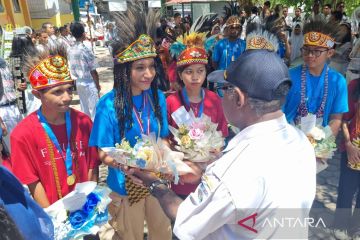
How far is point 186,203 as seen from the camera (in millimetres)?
1560

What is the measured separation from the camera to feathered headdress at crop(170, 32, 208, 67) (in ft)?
10.6

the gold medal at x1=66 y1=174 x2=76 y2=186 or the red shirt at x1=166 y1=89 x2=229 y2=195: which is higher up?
the red shirt at x1=166 y1=89 x2=229 y2=195

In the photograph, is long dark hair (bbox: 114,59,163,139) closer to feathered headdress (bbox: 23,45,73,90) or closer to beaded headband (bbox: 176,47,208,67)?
feathered headdress (bbox: 23,45,73,90)

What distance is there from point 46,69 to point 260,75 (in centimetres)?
174

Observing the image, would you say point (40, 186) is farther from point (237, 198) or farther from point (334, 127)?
point (334, 127)

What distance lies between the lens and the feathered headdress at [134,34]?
2613mm

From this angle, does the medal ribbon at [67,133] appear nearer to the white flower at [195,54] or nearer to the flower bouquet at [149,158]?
the flower bouquet at [149,158]

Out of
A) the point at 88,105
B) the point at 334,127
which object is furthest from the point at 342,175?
the point at 88,105

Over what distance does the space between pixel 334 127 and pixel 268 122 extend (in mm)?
1921

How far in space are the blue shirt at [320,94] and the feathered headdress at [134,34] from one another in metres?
1.46

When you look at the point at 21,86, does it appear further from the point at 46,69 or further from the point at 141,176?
the point at 141,176

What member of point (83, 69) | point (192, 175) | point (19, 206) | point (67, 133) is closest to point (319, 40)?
point (192, 175)

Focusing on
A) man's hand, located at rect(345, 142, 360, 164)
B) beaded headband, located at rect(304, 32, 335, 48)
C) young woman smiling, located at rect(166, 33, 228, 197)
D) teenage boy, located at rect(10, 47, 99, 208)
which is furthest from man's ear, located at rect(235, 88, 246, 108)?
man's hand, located at rect(345, 142, 360, 164)

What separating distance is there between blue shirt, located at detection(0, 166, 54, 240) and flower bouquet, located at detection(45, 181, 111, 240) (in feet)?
1.83
